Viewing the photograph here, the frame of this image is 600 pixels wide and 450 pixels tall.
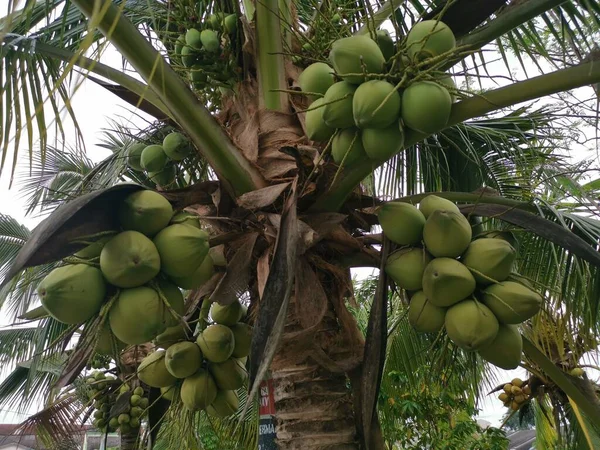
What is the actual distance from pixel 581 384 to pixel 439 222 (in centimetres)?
90

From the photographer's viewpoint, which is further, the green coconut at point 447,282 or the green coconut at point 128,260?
the green coconut at point 447,282

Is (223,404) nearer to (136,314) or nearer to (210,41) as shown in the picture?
(136,314)

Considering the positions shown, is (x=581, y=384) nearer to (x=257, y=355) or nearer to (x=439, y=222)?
(x=439, y=222)

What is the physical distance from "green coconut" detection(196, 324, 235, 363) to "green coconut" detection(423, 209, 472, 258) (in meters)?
0.68

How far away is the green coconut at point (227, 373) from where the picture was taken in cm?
187

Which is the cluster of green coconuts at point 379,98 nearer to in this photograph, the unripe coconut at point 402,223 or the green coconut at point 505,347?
the unripe coconut at point 402,223

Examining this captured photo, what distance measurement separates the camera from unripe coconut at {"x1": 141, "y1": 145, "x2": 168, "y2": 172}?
2098mm

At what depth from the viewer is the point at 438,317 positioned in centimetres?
158

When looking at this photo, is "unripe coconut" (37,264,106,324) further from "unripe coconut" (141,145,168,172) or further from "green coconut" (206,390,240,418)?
"unripe coconut" (141,145,168,172)

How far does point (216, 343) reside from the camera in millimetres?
1797

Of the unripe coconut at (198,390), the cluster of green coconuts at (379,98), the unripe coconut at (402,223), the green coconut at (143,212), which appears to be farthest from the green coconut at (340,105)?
the unripe coconut at (198,390)

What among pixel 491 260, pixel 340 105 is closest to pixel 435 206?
pixel 491 260

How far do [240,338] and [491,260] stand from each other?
0.84 meters

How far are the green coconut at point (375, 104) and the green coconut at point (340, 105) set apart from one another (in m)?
0.05
